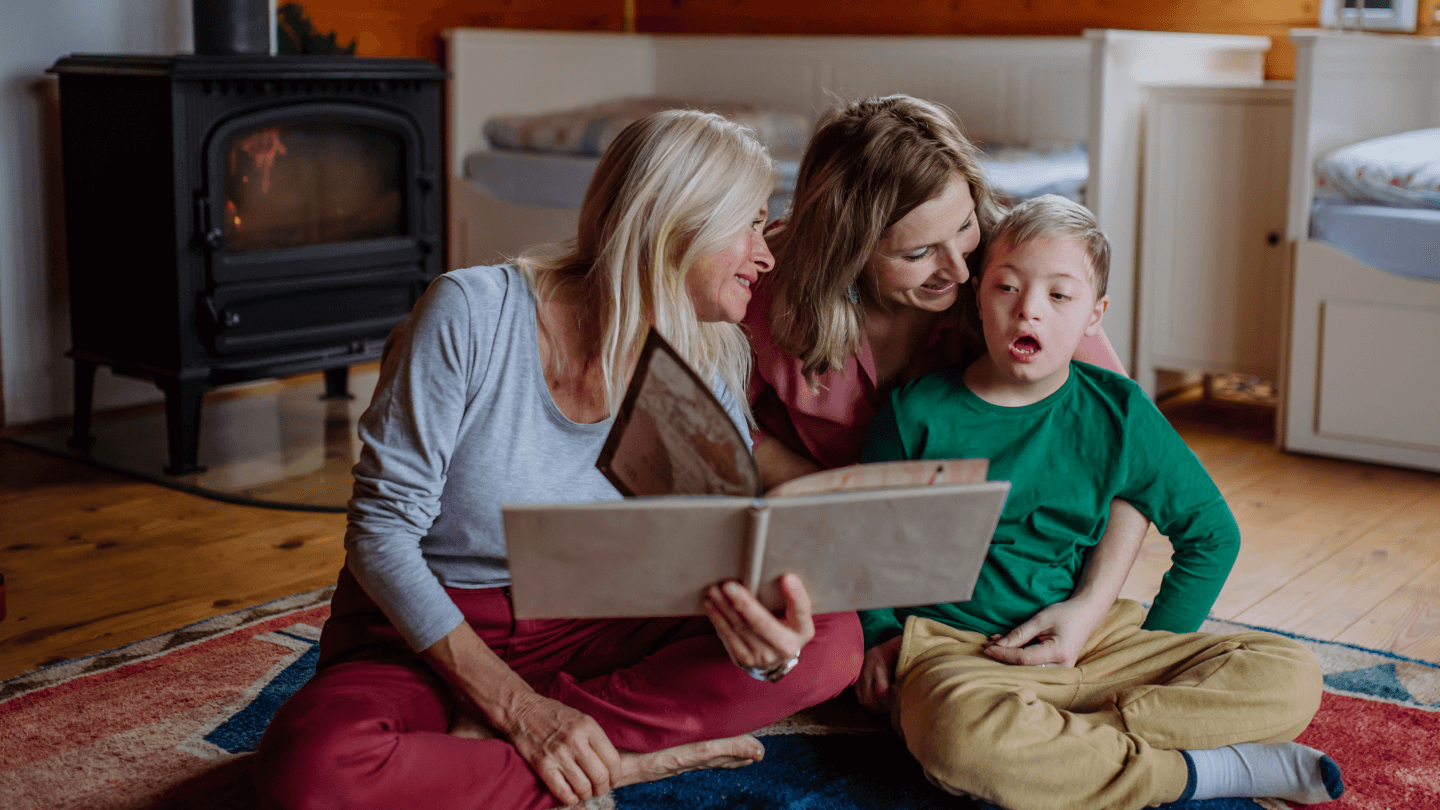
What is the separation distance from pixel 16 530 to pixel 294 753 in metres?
1.36

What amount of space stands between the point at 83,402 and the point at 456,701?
1.76m

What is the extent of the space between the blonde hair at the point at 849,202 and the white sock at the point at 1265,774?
1.86 ft

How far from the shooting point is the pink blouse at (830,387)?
5.17ft

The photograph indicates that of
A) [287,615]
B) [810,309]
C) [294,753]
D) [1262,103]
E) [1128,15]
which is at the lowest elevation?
[287,615]

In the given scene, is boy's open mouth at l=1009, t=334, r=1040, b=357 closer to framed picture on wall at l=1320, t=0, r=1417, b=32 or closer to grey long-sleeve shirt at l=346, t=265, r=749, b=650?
grey long-sleeve shirt at l=346, t=265, r=749, b=650

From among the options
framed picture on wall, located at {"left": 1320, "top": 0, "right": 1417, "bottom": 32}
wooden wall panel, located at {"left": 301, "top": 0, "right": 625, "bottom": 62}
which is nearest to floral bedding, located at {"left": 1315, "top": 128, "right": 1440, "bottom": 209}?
framed picture on wall, located at {"left": 1320, "top": 0, "right": 1417, "bottom": 32}

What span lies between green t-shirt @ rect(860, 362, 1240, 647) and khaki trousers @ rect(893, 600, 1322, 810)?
2.1 inches

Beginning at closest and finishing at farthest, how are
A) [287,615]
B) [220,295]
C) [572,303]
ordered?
[572,303]
[287,615]
[220,295]

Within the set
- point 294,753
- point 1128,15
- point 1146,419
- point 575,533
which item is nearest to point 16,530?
point 294,753

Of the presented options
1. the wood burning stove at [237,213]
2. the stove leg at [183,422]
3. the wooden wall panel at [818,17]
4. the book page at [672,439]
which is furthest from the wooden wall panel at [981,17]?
the book page at [672,439]

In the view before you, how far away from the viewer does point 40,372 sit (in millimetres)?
2857

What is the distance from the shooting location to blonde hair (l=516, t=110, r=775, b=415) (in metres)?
1.21

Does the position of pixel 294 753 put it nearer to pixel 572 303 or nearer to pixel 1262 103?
pixel 572 303

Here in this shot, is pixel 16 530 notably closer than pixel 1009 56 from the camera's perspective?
Yes
